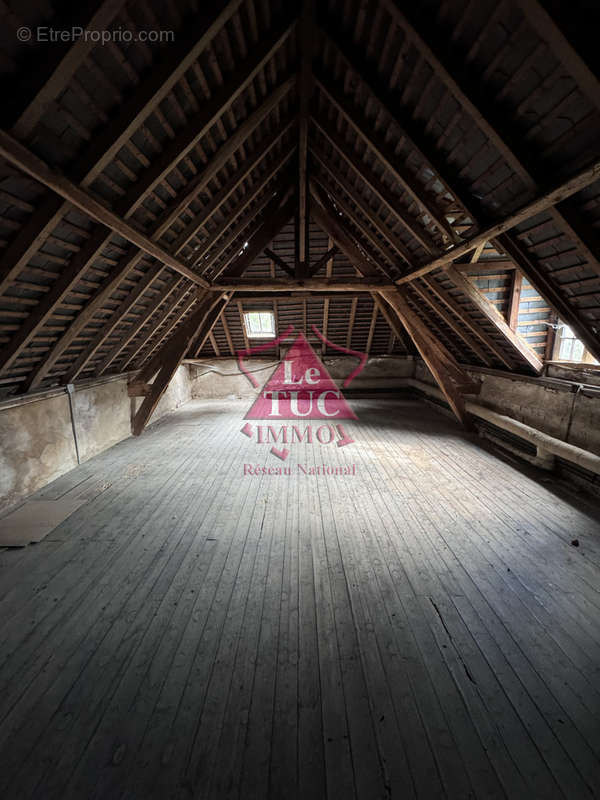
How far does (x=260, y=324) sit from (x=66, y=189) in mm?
7740

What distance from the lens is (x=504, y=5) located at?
221 centimetres

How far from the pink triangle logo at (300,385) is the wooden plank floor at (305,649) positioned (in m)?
6.22

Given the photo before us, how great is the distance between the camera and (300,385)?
11.7 meters

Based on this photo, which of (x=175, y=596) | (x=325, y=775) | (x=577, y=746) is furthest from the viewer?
(x=175, y=596)

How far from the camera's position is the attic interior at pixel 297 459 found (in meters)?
1.90

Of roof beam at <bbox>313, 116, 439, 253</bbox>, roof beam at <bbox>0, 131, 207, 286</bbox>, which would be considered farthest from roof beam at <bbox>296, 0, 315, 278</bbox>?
roof beam at <bbox>0, 131, 207, 286</bbox>

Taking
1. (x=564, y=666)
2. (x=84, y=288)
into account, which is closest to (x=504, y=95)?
(x=564, y=666)

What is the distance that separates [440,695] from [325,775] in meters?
0.85

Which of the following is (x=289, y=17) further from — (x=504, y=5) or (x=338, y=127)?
(x=504, y=5)

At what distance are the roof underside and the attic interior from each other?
28mm

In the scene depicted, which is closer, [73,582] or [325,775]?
[325,775]

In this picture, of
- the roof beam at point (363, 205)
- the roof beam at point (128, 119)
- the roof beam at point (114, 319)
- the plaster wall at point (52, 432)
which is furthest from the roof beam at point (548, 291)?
the plaster wall at point (52, 432)

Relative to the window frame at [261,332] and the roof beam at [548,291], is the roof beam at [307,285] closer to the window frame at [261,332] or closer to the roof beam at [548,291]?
the roof beam at [548,291]

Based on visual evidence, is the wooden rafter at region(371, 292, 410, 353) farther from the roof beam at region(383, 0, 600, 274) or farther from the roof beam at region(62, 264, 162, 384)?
the roof beam at region(62, 264, 162, 384)
